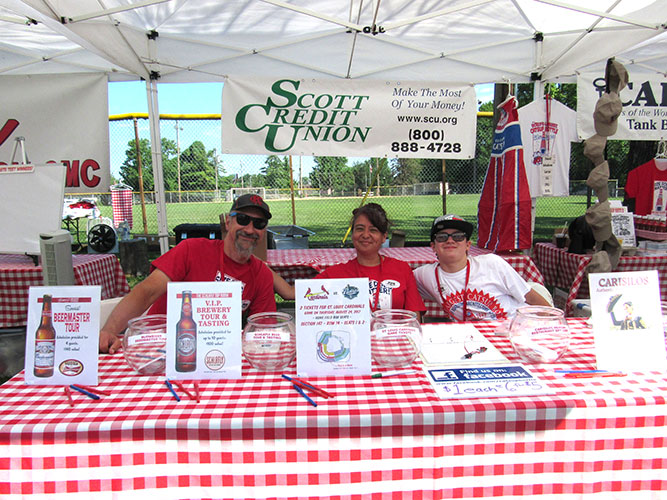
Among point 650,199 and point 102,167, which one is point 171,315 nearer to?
point 102,167

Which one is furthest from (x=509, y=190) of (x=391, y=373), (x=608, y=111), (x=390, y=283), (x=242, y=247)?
(x=391, y=373)

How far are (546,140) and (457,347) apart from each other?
4.05 m

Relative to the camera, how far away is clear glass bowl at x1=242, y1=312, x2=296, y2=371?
1.23 metres

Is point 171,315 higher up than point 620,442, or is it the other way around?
point 171,315

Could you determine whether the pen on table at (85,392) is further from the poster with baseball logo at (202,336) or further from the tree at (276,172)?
the tree at (276,172)

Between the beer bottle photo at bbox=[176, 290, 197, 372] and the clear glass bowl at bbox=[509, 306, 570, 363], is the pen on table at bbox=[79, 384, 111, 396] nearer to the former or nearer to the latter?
the beer bottle photo at bbox=[176, 290, 197, 372]

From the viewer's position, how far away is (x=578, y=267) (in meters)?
3.56

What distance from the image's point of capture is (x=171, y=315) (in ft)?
3.81

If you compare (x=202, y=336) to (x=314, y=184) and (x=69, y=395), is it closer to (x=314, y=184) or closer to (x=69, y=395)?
(x=69, y=395)

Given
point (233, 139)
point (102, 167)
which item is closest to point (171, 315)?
point (233, 139)

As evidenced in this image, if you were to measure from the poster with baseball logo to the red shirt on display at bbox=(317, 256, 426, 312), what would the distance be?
99 centimetres

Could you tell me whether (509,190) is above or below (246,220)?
above

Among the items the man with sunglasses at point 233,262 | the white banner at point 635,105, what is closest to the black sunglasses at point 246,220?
the man with sunglasses at point 233,262

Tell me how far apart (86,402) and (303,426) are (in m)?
0.54
